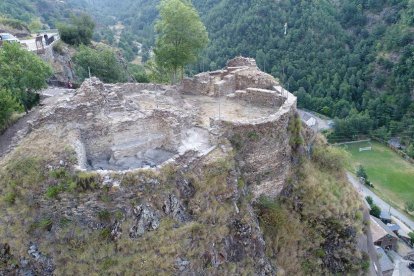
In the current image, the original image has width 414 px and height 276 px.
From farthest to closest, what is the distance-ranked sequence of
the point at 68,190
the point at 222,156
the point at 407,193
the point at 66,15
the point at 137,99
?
the point at 66,15 < the point at 407,193 < the point at 137,99 < the point at 222,156 < the point at 68,190

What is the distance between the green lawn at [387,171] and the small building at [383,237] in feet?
42.1

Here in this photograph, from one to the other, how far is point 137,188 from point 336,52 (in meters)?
79.9

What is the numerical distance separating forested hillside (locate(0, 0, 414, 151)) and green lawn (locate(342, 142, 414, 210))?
14.5ft

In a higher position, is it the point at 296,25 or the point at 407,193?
the point at 296,25

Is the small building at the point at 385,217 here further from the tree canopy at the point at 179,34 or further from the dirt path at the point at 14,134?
the dirt path at the point at 14,134

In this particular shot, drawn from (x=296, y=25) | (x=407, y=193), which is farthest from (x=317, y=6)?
(x=407, y=193)

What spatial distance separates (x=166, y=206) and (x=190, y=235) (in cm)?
143

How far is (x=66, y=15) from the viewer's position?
103562 mm

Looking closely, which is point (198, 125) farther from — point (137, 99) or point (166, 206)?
point (166, 206)

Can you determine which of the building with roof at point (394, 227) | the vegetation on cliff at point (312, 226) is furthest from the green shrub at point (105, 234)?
the building with roof at point (394, 227)

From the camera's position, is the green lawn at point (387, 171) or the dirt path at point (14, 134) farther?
the green lawn at point (387, 171)

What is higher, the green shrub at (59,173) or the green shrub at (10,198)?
the green shrub at (59,173)

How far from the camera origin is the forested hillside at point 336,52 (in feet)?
251

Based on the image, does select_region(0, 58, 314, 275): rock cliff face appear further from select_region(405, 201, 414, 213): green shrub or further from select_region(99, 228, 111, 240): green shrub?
select_region(405, 201, 414, 213): green shrub
